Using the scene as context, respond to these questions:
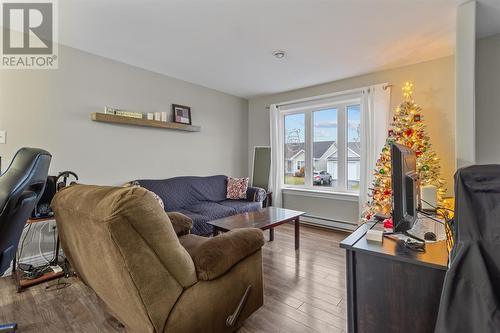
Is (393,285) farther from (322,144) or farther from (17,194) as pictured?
(322,144)

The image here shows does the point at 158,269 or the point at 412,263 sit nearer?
the point at 412,263

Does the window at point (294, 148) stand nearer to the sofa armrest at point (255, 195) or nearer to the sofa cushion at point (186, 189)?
the sofa armrest at point (255, 195)

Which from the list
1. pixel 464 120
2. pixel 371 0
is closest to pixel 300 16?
pixel 371 0

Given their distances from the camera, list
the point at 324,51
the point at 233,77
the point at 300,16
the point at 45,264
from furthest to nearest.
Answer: the point at 233,77 < the point at 324,51 < the point at 45,264 < the point at 300,16

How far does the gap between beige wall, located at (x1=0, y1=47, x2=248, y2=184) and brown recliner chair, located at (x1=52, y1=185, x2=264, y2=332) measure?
1640 millimetres

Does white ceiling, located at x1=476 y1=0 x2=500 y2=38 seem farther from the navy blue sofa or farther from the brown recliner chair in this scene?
the navy blue sofa

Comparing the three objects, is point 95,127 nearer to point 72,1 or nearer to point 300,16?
point 72,1

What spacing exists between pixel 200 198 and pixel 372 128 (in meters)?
2.76

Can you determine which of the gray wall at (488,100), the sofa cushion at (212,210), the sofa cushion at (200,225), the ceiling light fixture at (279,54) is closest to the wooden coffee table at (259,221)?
the sofa cushion at (200,225)

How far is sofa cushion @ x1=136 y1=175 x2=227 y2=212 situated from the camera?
3.33m

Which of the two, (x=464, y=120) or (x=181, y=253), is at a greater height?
(x=464, y=120)

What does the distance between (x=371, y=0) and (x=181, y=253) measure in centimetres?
239

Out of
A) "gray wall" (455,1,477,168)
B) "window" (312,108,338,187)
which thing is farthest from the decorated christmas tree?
"window" (312,108,338,187)

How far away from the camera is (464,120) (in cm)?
206
